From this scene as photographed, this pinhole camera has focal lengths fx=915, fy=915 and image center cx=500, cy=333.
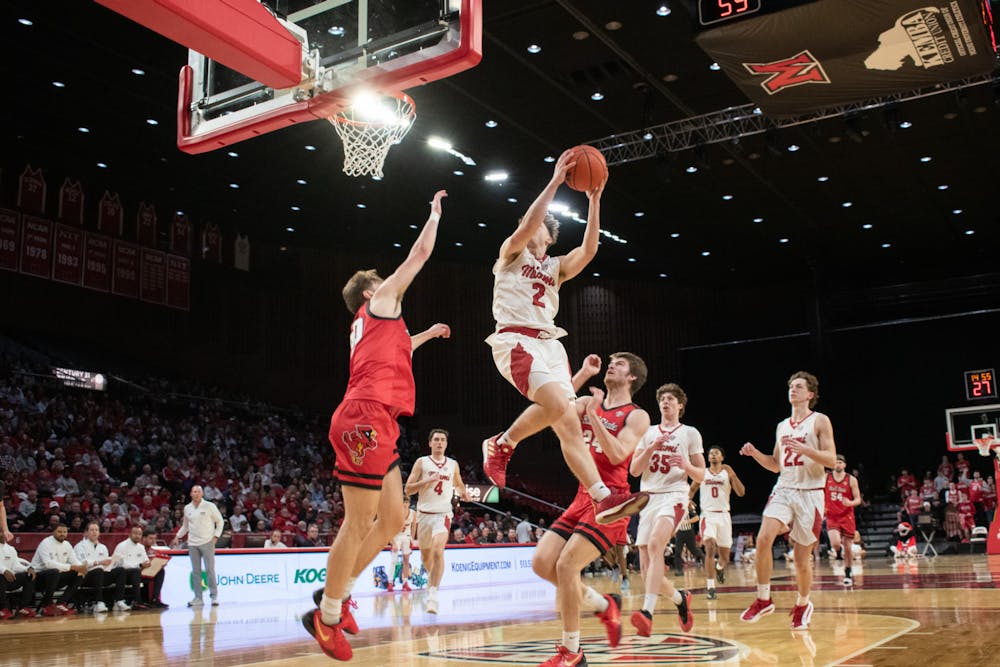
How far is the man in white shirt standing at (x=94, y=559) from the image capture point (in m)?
12.5

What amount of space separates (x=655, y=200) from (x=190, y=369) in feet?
43.4

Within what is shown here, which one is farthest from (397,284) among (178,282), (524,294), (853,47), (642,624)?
(178,282)

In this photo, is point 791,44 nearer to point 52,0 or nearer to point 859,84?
point 859,84

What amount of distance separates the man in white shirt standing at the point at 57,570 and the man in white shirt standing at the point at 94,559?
0.34 ft

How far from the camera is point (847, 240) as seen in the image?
24.4 m

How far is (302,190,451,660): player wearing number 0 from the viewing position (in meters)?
5.11

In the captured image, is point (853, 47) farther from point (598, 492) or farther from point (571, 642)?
point (571, 642)

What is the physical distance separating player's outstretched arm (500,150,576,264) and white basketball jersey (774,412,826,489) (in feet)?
11.5

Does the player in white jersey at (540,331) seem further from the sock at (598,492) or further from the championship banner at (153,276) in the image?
the championship banner at (153,276)

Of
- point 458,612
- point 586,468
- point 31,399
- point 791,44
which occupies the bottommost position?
point 458,612

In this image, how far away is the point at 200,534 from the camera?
1286cm

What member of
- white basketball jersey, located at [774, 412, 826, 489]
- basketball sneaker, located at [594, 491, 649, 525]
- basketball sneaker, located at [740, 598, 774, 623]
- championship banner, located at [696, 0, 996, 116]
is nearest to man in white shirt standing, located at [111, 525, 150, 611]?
basketball sneaker, located at [740, 598, 774, 623]

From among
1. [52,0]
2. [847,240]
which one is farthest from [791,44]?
[847,240]

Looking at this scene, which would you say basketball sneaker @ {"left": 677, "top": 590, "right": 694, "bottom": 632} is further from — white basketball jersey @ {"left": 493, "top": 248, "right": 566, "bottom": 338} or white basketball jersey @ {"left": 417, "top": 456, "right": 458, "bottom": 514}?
white basketball jersey @ {"left": 417, "top": 456, "right": 458, "bottom": 514}
